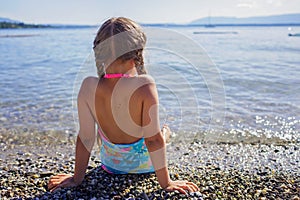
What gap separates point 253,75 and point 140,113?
9.10m

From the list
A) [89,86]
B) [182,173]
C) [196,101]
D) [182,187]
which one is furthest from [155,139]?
[196,101]

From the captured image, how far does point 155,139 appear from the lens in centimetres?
289

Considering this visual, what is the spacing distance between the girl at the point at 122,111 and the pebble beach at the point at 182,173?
5.9 inches

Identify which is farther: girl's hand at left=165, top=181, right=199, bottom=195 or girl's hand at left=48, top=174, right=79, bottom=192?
girl's hand at left=48, top=174, right=79, bottom=192

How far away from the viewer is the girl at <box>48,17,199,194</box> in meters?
2.66

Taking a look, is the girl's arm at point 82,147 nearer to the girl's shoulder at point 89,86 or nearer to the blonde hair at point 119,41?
the girl's shoulder at point 89,86

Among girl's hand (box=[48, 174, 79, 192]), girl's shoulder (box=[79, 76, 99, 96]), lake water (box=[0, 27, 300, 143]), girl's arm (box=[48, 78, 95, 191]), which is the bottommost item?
lake water (box=[0, 27, 300, 143])

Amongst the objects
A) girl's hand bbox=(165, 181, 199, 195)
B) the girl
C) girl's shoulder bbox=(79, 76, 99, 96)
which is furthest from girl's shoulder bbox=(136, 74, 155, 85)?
girl's hand bbox=(165, 181, 199, 195)

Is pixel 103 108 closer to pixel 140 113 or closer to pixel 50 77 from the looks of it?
pixel 140 113

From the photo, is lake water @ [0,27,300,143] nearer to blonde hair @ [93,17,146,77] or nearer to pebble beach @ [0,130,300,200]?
blonde hair @ [93,17,146,77]

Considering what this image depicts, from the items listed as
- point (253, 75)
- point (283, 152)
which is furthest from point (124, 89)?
point (253, 75)

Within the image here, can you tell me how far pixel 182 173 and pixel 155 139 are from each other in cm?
88

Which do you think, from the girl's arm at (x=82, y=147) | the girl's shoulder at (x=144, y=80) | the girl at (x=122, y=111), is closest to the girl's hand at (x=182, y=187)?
the girl at (x=122, y=111)

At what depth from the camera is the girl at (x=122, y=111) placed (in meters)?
2.66
